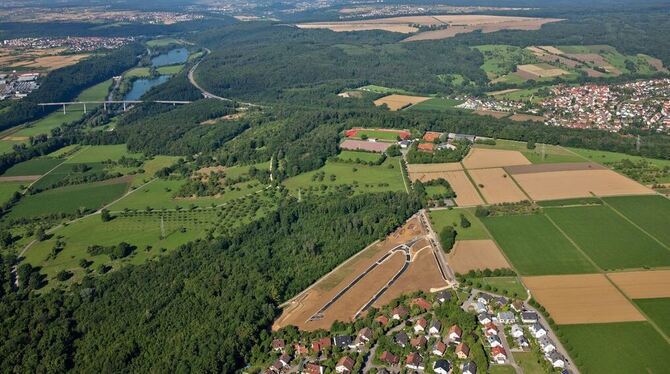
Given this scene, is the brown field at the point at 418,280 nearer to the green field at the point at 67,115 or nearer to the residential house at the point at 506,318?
the residential house at the point at 506,318

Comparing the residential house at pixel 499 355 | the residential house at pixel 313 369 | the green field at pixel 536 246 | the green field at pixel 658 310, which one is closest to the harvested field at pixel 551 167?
the green field at pixel 536 246

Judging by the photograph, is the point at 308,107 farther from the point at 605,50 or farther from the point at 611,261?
the point at 605,50

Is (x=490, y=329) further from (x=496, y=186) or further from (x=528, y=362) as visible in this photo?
(x=496, y=186)

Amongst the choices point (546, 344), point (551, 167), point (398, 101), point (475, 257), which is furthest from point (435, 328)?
point (398, 101)

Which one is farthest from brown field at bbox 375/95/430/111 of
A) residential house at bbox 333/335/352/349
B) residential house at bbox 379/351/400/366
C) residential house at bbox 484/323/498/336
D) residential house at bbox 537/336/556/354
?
residential house at bbox 379/351/400/366

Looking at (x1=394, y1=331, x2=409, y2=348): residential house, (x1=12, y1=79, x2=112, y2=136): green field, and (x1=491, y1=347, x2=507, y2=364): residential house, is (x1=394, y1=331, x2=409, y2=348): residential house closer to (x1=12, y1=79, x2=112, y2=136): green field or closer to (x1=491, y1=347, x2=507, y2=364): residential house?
(x1=491, y1=347, x2=507, y2=364): residential house
